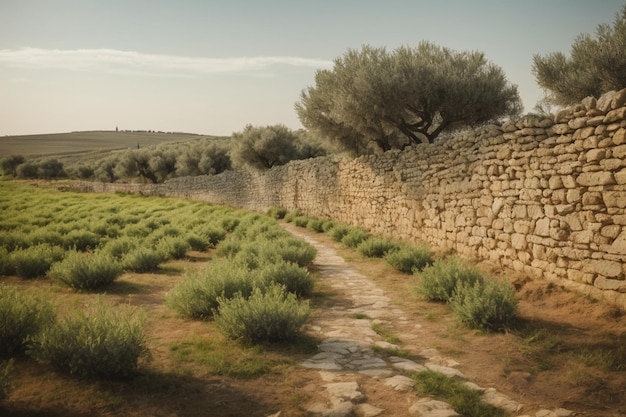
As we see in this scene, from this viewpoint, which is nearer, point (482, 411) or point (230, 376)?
point (482, 411)

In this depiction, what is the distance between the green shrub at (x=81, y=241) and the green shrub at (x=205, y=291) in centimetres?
689

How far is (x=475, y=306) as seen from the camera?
4.74 m

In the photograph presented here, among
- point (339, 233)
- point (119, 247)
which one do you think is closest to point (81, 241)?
point (119, 247)

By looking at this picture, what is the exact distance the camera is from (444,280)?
5.85 meters

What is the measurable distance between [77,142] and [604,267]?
357ft

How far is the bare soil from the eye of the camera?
287 centimetres

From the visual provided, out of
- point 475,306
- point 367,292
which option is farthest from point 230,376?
point 367,292

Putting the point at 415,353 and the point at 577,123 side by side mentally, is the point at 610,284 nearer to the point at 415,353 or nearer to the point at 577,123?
the point at 577,123

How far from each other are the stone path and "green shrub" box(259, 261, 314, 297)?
2.43 feet

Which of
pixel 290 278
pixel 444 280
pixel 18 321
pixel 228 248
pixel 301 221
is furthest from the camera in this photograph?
pixel 301 221

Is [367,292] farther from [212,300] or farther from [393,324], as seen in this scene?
[212,300]

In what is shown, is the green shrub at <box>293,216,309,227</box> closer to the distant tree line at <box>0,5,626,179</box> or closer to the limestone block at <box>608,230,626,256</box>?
the distant tree line at <box>0,5,626,179</box>

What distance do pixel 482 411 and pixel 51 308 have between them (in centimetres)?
393

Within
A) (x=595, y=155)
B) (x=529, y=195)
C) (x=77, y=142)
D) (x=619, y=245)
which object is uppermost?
(x=77, y=142)
